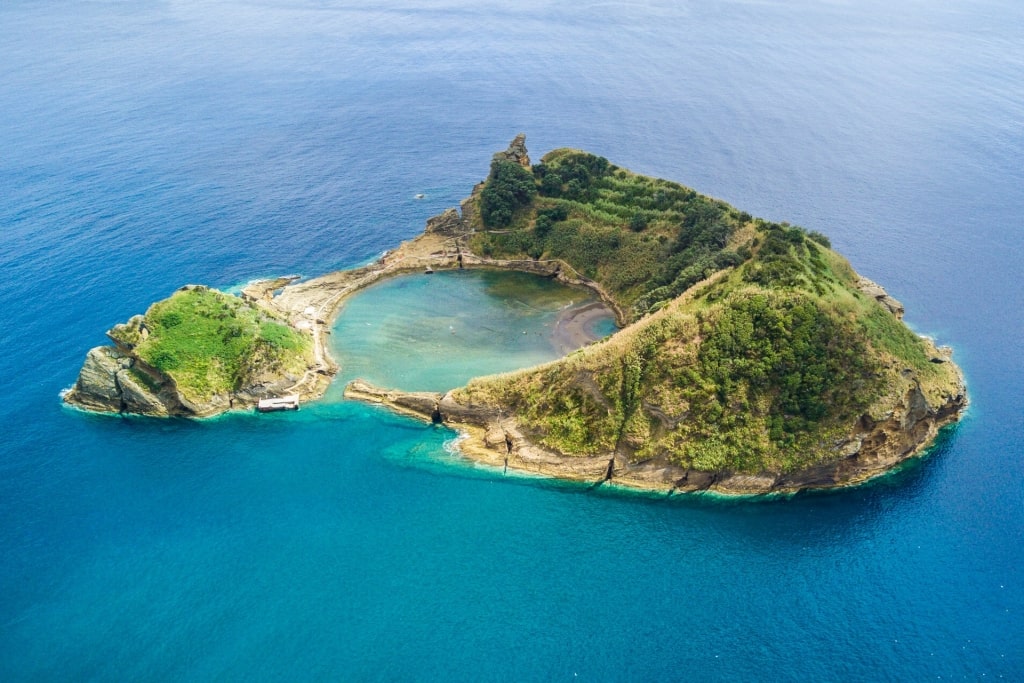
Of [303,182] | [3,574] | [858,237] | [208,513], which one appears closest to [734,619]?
[208,513]

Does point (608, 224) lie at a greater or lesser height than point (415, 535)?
greater

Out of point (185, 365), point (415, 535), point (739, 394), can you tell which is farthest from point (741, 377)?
point (185, 365)

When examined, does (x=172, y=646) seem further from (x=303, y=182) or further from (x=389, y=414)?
(x=303, y=182)

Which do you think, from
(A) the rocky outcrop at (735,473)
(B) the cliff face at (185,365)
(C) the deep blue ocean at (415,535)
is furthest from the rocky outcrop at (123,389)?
(A) the rocky outcrop at (735,473)

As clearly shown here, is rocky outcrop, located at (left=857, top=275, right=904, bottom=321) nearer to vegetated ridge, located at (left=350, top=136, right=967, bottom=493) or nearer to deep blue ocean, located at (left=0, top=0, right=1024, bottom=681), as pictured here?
vegetated ridge, located at (left=350, top=136, right=967, bottom=493)

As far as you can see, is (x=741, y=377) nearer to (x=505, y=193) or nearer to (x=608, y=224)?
(x=608, y=224)

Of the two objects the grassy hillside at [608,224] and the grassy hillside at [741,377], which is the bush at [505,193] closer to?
the grassy hillside at [608,224]
